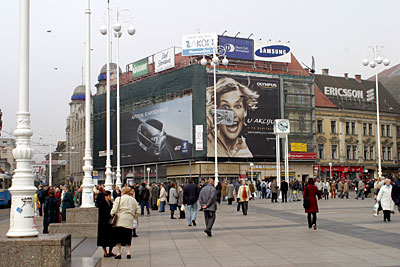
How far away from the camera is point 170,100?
73062 millimetres

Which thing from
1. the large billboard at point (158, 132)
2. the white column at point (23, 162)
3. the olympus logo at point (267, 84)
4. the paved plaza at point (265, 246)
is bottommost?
the paved plaza at point (265, 246)

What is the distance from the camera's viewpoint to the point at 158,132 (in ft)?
244

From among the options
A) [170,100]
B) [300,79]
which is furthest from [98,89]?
[300,79]

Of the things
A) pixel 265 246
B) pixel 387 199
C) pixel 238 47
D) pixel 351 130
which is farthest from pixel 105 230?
pixel 351 130

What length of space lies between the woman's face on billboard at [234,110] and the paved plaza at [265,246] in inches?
1903

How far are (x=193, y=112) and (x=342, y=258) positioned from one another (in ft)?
187

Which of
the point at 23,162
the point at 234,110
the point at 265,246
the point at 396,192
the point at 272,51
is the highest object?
the point at 272,51

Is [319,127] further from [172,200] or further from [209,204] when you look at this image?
[209,204]

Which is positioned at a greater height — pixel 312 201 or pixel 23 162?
pixel 23 162

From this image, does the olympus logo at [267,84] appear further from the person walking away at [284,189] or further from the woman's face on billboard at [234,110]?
the person walking away at [284,189]

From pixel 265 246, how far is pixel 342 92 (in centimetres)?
7206

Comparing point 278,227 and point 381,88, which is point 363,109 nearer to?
point 381,88

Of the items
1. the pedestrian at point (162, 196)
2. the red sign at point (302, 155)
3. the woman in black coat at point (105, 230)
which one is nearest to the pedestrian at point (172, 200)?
the pedestrian at point (162, 196)

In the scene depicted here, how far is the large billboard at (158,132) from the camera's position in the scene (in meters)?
69.8
